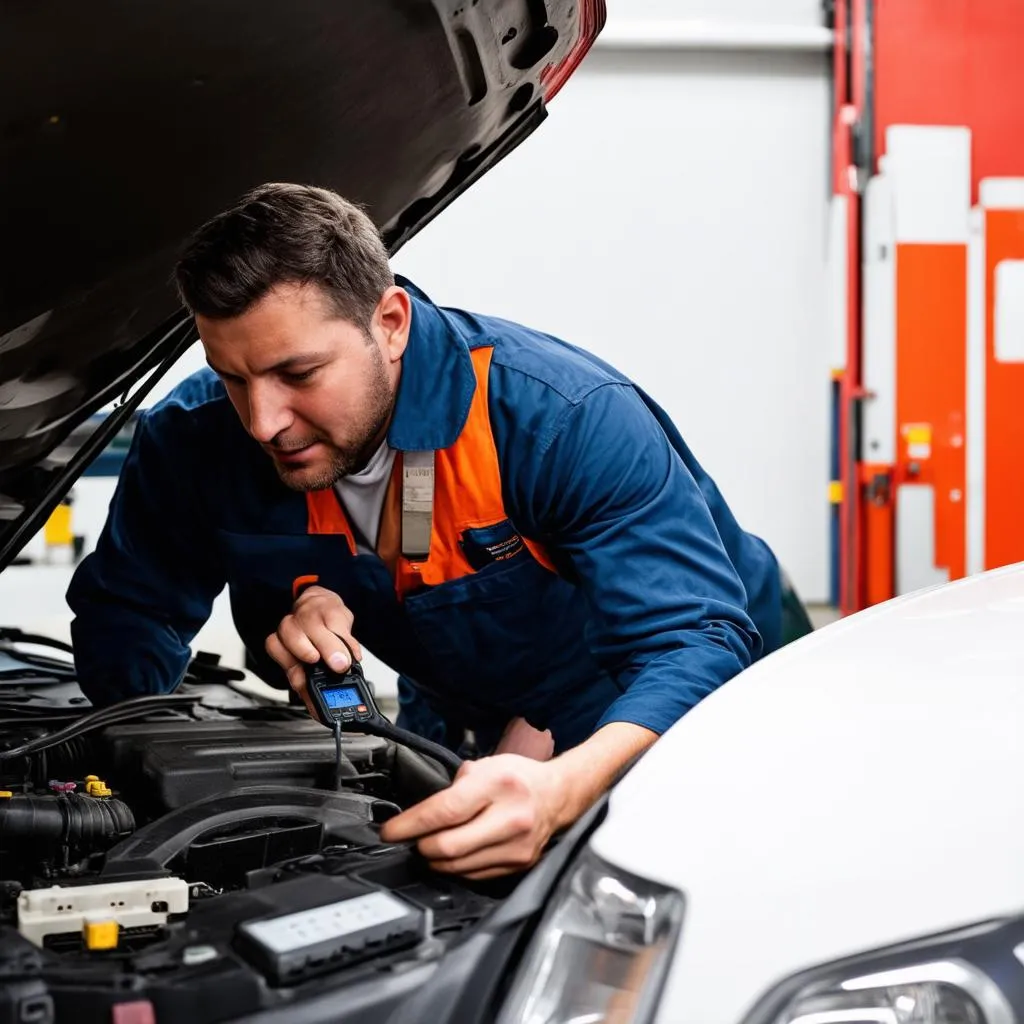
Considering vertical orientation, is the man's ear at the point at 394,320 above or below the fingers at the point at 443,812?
above

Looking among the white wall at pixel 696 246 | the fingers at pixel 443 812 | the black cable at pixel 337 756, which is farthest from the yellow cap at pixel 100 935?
the white wall at pixel 696 246

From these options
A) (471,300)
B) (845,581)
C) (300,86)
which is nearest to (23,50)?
(300,86)

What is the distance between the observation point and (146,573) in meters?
1.63

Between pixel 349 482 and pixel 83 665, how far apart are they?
457 millimetres

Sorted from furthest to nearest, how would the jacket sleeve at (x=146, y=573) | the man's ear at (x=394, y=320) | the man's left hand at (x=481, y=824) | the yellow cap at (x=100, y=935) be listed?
1. the jacket sleeve at (x=146, y=573)
2. the man's ear at (x=394, y=320)
3. the man's left hand at (x=481, y=824)
4. the yellow cap at (x=100, y=935)

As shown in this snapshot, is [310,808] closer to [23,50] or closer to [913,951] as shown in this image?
[913,951]

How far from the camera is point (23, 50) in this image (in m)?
0.93

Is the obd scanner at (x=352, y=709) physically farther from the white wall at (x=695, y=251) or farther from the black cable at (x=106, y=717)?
the white wall at (x=695, y=251)

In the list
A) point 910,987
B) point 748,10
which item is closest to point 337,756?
point 910,987

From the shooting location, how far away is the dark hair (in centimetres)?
126

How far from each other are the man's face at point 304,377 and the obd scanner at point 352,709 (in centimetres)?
24

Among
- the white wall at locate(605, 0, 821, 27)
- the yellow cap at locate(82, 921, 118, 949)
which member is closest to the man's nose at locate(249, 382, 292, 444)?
the yellow cap at locate(82, 921, 118, 949)

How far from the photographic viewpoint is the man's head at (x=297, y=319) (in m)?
1.26

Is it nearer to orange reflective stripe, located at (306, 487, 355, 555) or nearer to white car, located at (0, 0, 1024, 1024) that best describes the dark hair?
white car, located at (0, 0, 1024, 1024)
